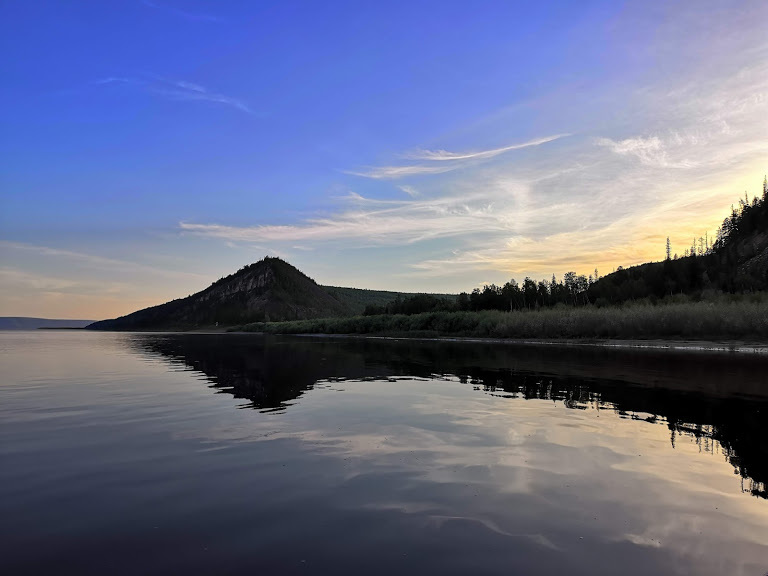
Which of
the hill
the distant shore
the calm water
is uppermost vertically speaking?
the hill

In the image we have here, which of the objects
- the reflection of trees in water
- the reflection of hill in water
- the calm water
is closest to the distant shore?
the reflection of hill in water

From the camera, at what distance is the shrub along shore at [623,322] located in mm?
56156

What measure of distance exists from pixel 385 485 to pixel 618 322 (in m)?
67.4

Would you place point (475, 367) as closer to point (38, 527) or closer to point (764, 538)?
point (764, 538)

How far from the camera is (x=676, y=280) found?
101312 millimetres

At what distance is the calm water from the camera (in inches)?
267

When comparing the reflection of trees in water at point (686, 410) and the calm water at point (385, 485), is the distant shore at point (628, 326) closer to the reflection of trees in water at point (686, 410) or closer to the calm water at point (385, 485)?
the reflection of trees in water at point (686, 410)

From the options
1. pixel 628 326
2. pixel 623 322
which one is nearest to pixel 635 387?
pixel 628 326

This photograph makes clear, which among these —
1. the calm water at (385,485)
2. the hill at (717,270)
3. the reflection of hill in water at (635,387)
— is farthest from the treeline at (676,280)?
the calm water at (385,485)

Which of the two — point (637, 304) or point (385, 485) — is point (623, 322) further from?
point (385, 485)

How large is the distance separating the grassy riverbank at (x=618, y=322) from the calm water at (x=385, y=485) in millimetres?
43004

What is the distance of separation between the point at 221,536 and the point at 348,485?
3049mm

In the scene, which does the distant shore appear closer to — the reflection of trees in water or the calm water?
the reflection of trees in water

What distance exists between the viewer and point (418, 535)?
24.4 ft
